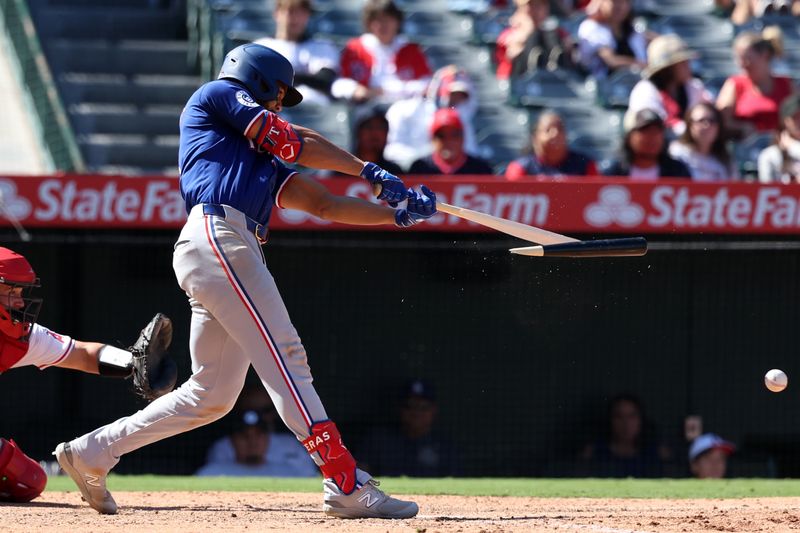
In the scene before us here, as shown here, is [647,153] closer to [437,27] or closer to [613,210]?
[613,210]

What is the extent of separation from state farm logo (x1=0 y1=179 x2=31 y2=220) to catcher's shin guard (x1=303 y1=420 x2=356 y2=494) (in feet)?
11.2

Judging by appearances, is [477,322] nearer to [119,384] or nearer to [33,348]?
[119,384]

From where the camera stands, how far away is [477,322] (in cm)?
810

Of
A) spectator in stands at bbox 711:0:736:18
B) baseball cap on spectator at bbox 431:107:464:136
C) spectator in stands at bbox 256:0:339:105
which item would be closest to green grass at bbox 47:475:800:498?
baseball cap on spectator at bbox 431:107:464:136

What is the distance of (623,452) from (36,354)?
151 inches

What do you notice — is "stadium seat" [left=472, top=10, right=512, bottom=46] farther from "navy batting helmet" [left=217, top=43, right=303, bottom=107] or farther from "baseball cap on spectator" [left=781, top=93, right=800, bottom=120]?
"navy batting helmet" [left=217, top=43, right=303, bottom=107]

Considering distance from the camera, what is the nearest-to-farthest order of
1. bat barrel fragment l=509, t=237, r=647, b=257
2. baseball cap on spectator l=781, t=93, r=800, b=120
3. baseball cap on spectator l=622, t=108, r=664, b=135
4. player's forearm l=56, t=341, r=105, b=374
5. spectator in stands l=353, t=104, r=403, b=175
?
bat barrel fragment l=509, t=237, r=647, b=257
player's forearm l=56, t=341, r=105, b=374
spectator in stands l=353, t=104, r=403, b=175
baseball cap on spectator l=622, t=108, r=664, b=135
baseball cap on spectator l=781, t=93, r=800, b=120

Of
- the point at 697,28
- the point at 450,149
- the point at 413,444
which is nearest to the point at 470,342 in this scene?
the point at 413,444

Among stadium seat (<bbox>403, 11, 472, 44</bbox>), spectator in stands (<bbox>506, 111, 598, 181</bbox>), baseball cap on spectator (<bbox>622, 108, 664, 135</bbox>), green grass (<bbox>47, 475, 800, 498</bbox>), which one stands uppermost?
stadium seat (<bbox>403, 11, 472, 44</bbox>)

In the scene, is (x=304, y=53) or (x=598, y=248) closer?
(x=598, y=248)

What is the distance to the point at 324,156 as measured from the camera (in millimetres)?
4992

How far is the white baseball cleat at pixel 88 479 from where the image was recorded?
5.26 metres

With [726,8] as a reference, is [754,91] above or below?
below

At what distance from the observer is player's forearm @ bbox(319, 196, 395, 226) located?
5.17 metres
